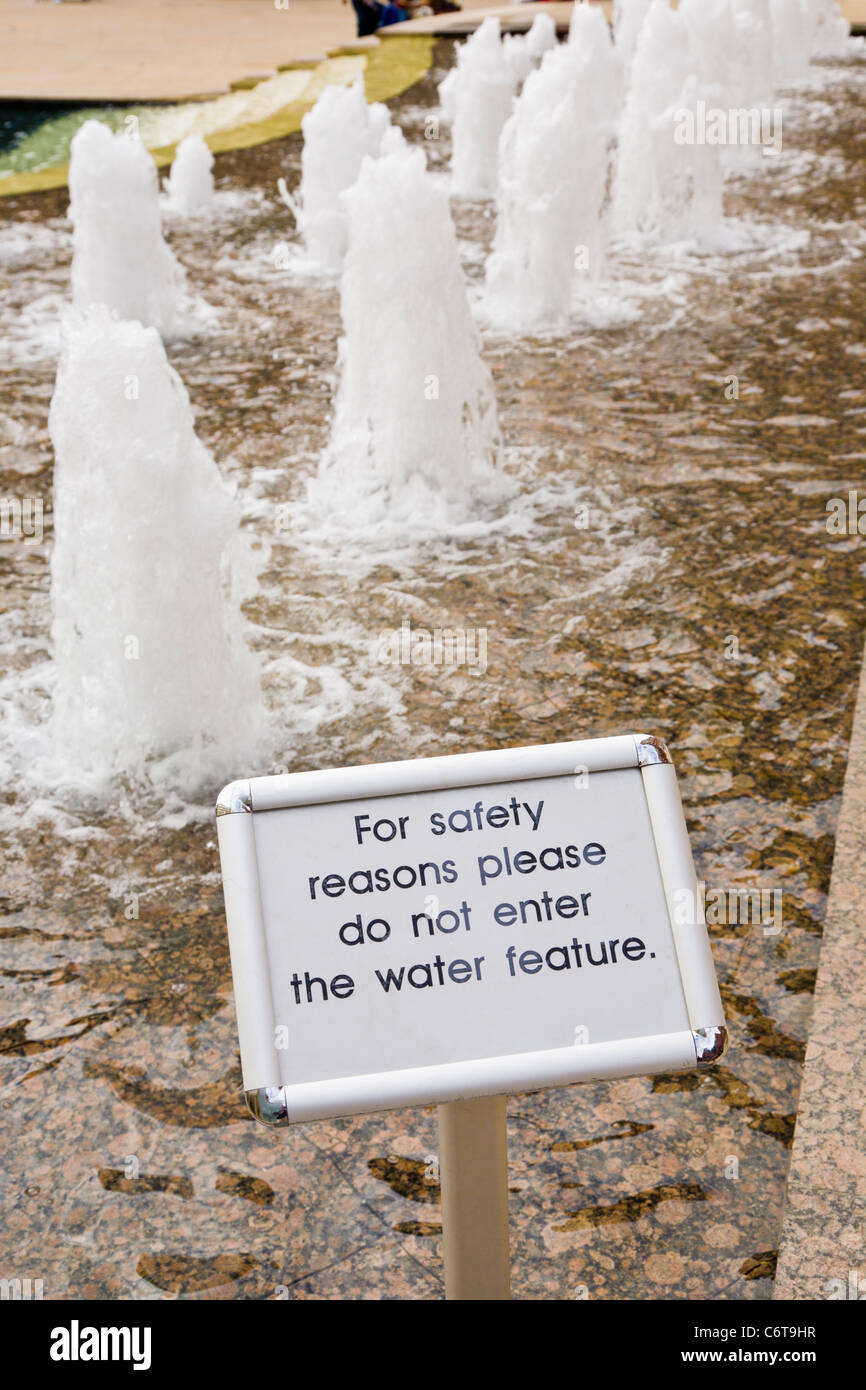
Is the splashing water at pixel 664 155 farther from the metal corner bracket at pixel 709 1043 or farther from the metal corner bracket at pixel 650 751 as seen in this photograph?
the metal corner bracket at pixel 709 1043

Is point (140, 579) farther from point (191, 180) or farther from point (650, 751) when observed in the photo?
point (191, 180)

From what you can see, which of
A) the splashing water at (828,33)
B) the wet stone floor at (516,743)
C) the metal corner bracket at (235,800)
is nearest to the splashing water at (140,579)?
the wet stone floor at (516,743)

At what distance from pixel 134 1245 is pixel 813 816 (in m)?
2.10

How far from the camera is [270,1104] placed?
177 cm

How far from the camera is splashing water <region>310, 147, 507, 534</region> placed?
19.4 feet

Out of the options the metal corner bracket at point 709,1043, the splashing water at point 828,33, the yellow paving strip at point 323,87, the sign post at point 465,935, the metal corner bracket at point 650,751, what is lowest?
the metal corner bracket at point 709,1043

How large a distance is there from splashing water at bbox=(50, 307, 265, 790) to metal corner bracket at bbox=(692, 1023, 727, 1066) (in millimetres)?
2443

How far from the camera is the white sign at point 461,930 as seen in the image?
1816 mm

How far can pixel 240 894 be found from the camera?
1.86 m

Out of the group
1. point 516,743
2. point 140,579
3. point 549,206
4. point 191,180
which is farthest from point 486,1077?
point 191,180

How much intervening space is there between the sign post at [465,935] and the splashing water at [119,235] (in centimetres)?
676
